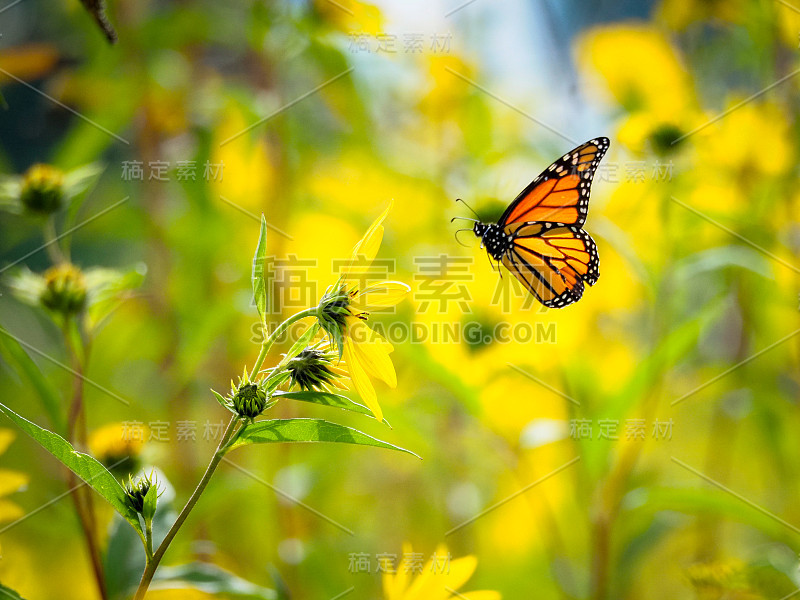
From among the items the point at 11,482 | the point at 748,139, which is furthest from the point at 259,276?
the point at 748,139

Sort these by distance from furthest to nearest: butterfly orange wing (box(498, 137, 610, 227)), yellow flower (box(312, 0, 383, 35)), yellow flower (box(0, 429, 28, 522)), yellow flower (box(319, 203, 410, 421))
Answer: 1. yellow flower (box(312, 0, 383, 35))
2. butterfly orange wing (box(498, 137, 610, 227))
3. yellow flower (box(0, 429, 28, 522))
4. yellow flower (box(319, 203, 410, 421))

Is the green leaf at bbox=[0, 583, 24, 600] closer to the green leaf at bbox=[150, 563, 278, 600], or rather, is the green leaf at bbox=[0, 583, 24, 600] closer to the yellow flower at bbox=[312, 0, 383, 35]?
the green leaf at bbox=[150, 563, 278, 600]

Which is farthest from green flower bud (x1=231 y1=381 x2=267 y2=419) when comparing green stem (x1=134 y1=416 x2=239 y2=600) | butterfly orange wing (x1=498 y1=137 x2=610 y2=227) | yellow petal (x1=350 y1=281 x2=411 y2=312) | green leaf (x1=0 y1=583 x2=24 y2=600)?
butterfly orange wing (x1=498 y1=137 x2=610 y2=227)

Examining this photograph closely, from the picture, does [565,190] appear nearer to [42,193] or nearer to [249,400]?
[249,400]

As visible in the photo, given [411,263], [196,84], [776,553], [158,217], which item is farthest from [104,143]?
[776,553]

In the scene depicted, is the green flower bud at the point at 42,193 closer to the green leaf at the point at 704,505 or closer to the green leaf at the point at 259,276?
the green leaf at the point at 259,276

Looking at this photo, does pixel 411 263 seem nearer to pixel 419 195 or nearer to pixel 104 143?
pixel 419 195

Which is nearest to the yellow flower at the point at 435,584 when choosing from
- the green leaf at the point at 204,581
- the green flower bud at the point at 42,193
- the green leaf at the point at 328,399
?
the green leaf at the point at 204,581
